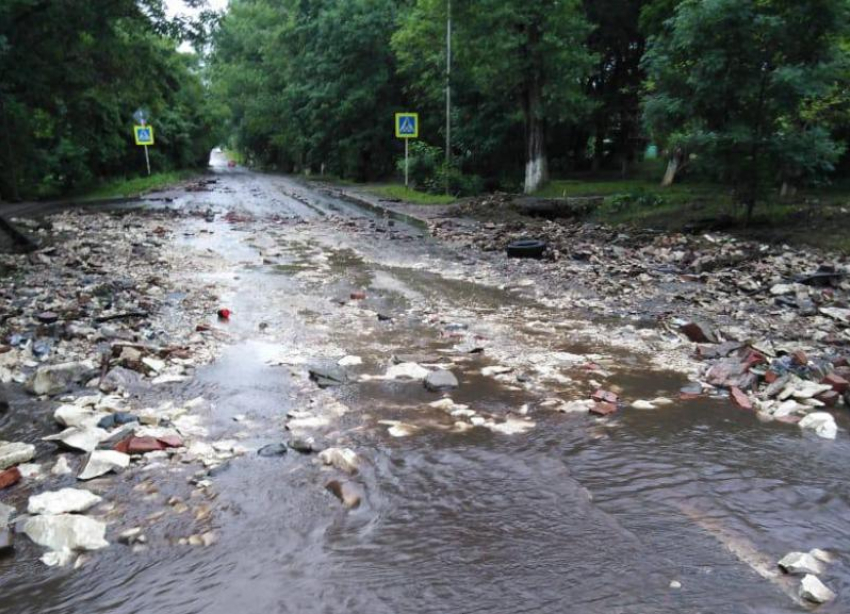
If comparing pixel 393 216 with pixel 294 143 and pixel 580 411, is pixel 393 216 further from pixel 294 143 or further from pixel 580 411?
pixel 294 143

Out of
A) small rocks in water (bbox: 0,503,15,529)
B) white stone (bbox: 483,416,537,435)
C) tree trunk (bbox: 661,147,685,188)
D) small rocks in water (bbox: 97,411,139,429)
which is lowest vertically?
white stone (bbox: 483,416,537,435)

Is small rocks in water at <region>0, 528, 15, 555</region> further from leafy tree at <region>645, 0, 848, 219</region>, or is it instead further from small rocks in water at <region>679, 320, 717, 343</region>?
leafy tree at <region>645, 0, 848, 219</region>

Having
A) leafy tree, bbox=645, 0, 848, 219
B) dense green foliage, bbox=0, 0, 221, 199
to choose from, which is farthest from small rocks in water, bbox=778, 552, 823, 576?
dense green foliage, bbox=0, 0, 221, 199

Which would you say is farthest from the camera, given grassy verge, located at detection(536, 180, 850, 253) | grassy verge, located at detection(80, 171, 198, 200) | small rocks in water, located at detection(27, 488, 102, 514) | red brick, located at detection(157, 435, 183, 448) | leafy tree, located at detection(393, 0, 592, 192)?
grassy verge, located at detection(80, 171, 198, 200)

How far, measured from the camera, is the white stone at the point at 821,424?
469cm

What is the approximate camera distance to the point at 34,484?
3.89 metres

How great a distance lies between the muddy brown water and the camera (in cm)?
302

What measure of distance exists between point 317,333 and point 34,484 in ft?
12.2

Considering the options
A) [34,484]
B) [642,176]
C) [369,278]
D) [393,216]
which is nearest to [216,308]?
[369,278]

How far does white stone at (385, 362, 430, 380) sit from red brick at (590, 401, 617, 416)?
1550mm

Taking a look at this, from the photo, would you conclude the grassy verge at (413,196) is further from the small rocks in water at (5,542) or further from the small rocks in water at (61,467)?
the small rocks in water at (5,542)

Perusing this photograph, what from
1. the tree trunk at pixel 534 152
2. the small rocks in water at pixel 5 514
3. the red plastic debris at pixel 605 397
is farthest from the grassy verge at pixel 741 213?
the small rocks in water at pixel 5 514

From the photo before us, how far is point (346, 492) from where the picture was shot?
153 inches

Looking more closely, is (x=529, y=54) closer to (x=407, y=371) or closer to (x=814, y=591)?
(x=407, y=371)
